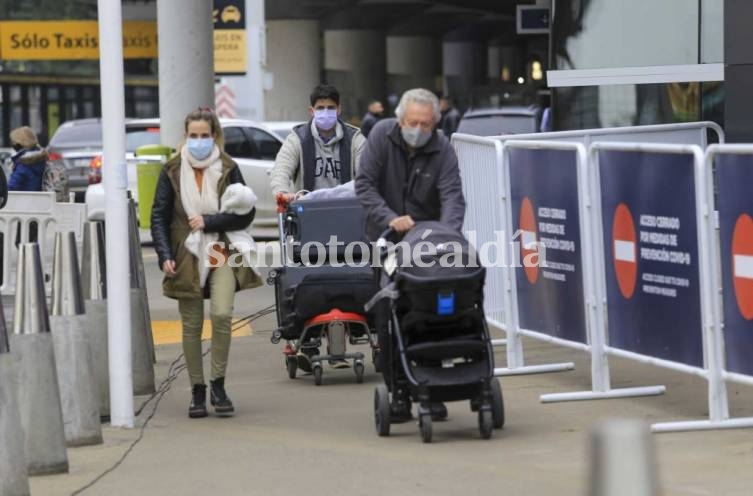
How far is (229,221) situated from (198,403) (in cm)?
103

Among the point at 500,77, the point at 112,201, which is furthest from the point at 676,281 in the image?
the point at 500,77

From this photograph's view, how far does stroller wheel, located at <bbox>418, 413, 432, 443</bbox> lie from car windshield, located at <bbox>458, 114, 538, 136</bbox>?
20103mm

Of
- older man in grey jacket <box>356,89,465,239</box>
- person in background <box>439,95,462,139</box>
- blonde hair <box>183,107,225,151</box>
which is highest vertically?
person in background <box>439,95,462,139</box>

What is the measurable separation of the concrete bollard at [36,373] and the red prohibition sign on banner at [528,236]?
3491mm

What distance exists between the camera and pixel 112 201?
856 centimetres

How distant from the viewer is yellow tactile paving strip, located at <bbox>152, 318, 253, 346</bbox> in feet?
41.9

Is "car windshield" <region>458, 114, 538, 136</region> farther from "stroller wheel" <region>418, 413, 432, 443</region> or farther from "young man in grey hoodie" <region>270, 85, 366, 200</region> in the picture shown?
"stroller wheel" <region>418, 413, 432, 443</region>

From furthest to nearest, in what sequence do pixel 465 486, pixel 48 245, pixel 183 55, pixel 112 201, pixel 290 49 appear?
1. pixel 290 49
2. pixel 183 55
3. pixel 48 245
4. pixel 112 201
5. pixel 465 486

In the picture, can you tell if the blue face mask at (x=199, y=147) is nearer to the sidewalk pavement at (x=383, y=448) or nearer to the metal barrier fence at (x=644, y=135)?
the sidewalk pavement at (x=383, y=448)

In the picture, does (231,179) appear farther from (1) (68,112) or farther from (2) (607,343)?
(1) (68,112)

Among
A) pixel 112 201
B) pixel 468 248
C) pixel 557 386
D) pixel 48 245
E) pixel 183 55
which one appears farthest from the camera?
pixel 183 55

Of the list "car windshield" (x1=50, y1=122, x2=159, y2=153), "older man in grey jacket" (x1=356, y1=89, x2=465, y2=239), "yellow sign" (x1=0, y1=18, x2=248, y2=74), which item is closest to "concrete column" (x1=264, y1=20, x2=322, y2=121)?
"yellow sign" (x1=0, y1=18, x2=248, y2=74)

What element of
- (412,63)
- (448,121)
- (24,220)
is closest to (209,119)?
(24,220)

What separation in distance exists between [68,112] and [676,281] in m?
39.1
